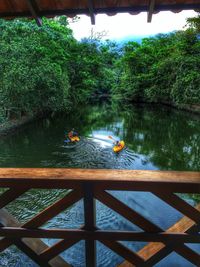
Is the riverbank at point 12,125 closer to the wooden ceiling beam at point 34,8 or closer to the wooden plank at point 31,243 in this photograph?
the wooden ceiling beam at point 34,8

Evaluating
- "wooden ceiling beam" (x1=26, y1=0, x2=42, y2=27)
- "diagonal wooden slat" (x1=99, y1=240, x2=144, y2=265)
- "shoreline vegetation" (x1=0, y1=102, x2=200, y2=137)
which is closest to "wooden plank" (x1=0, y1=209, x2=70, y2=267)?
"diagonal wooden slat" (x1=99, y1=240, x2=144, y2=265)

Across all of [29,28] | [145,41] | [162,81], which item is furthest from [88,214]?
[145,41]

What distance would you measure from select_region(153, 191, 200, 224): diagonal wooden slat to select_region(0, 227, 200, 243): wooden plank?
126 mm

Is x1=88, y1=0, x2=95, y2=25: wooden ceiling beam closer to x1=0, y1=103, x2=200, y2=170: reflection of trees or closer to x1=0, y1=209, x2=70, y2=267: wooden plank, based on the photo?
x1=0, y1=209, x2=70, y2=267: wooden plank

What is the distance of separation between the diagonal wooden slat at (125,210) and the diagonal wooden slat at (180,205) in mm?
179

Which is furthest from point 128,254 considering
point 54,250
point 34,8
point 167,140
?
point 167,140

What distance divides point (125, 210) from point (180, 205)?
31cm

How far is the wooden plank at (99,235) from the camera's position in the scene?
1.64 meters

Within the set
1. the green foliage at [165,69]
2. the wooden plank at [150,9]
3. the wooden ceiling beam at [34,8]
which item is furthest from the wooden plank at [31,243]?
the green foliage at [165,69]

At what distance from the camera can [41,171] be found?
1.67m

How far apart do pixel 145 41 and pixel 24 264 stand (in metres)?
33.7

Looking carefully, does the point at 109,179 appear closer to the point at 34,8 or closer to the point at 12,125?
the point at 34,8

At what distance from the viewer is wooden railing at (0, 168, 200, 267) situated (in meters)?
1.55

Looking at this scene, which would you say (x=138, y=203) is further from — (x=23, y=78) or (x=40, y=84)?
(x=40, y=84)
